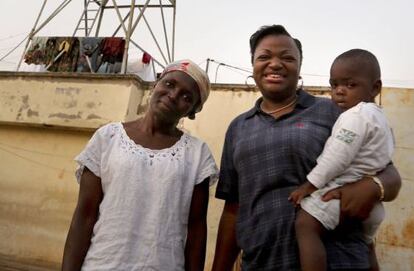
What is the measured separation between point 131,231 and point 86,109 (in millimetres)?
5616

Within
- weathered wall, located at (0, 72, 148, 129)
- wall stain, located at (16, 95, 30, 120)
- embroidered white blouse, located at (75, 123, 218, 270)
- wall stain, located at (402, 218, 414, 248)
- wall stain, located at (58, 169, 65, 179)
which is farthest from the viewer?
wall stain, located at (16, 95, 30, 120)

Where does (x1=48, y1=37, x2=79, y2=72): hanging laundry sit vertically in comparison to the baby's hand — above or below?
above

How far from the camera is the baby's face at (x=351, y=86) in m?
1.69

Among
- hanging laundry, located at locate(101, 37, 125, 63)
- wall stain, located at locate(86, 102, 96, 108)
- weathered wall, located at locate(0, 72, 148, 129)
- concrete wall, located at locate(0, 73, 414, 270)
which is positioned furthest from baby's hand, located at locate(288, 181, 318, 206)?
hanging laundry, located at locate(101, 37, 125, 63)

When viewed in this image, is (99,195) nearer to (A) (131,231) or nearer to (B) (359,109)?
(A) (131,231)

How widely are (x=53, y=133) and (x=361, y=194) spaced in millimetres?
6701

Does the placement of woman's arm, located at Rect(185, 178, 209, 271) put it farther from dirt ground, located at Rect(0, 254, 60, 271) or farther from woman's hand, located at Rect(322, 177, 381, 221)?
dirt ground, located at Rect(0, 254, 60, 271)

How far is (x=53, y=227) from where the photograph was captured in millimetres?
6777

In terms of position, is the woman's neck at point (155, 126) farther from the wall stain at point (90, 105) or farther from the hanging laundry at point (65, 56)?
the hanging laundry at point (65, 56)

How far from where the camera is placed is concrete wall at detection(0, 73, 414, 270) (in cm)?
648

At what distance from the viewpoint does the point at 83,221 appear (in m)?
1.58

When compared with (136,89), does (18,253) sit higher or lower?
lower

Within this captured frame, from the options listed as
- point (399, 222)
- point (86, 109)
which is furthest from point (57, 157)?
point (399, 222)

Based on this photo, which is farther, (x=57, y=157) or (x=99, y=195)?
(x=57, y=157)
